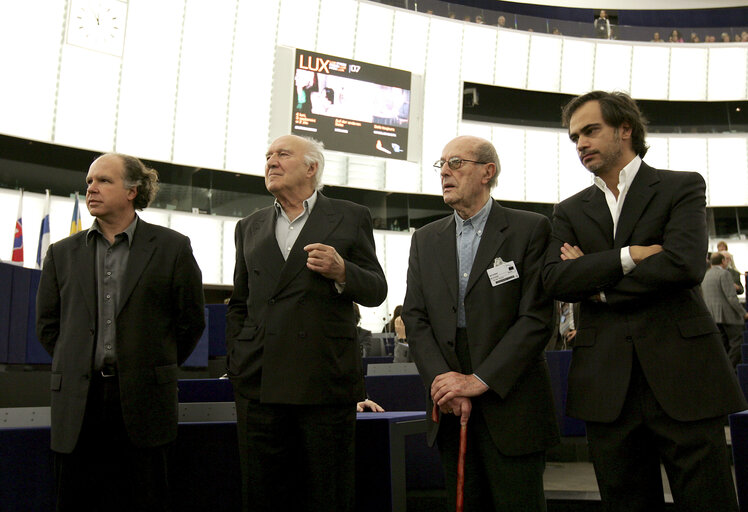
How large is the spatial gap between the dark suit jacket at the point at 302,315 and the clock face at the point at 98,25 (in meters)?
10.9

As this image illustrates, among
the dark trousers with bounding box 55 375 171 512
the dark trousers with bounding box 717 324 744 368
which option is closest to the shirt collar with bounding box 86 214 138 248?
the dark trousers with bounding box 55 375 171 512

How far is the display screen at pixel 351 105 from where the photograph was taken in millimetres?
12922

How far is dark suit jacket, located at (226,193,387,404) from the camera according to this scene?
231cm

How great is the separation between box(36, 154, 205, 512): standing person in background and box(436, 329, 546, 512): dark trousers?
94 centimetres

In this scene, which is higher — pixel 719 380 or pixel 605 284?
pixel 605 284

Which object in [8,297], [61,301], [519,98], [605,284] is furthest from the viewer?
[519,98]

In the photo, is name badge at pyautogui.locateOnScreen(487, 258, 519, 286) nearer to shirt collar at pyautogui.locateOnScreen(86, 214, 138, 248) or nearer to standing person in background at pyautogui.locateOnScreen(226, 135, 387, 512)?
standing person in background at pyautogui.locateOnScreen(226, 135, 387, 512)

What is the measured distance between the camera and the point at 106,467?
234 cm

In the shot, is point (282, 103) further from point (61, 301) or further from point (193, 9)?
point (61, 301)

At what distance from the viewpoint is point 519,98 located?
17594mm

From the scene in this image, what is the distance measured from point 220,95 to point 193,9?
1614mm

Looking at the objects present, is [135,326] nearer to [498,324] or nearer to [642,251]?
[498,324]

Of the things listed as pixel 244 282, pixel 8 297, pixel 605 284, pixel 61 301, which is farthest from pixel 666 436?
pixel 8 297

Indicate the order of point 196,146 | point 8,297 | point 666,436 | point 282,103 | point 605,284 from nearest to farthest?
point 666,436, point 605,284, point 8,297, point 282,103, point 196,146
